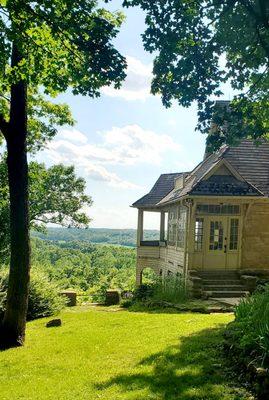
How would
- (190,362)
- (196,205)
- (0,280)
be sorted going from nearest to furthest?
(190,362) < (0,280) < (196,205)

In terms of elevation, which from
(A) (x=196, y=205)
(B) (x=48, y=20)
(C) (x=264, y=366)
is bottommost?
(C) (x=264, y=366)

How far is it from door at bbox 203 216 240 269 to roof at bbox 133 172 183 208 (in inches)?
319

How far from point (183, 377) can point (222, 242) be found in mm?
13721

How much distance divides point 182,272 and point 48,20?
14060 mm

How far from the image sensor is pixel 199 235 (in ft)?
63.9

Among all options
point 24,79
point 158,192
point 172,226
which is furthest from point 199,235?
point 24,79

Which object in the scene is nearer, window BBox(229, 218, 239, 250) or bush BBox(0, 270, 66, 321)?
bush BBox(0, 270, 66, 321)

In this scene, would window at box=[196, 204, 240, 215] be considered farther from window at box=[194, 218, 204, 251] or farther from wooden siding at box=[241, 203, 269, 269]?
wooden siding at box=[241, 203, 269, 269]

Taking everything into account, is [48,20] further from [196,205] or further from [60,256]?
→ [60,256]

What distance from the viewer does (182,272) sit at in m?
20.0

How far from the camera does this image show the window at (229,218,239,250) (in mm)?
19578

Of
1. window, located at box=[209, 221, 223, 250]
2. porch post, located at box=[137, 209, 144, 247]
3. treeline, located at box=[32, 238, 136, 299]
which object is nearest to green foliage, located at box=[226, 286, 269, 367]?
window, located at box=[209, 221, 223, 250]

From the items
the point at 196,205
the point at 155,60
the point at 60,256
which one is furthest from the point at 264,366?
the point at 60,256

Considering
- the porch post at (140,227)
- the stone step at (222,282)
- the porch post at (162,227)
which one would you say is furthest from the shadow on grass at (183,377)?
the porch post at (162,227)
